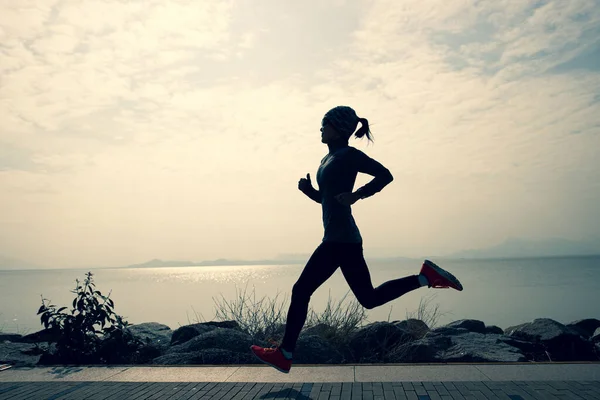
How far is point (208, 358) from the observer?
668 cm

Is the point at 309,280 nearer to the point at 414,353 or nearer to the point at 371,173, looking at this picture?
the point at 371,173

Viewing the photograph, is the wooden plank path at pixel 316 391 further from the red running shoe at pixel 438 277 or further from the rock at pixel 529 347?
the rock at pixel 529 347

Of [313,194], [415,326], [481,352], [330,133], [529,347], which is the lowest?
[529,347]

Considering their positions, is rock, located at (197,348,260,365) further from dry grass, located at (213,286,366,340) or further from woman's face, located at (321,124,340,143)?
woman's face, located at (321,124,340,143)

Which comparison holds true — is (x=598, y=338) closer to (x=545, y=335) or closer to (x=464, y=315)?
(x=545, y=335)

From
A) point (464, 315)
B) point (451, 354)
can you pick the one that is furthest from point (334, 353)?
point (464, 315)

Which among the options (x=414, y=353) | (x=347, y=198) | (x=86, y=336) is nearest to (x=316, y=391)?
(x=347, y=198)

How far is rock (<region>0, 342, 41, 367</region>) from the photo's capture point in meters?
7.10

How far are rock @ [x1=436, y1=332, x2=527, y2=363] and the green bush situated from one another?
4099mm

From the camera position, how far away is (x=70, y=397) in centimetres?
504

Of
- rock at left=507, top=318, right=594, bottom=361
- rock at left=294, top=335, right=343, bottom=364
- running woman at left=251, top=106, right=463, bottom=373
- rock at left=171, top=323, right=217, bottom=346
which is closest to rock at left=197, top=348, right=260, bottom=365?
rock at left=294, top=335, right=343, bottom=364

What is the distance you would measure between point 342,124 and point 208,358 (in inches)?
127

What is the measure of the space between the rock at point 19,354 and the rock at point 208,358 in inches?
66.8

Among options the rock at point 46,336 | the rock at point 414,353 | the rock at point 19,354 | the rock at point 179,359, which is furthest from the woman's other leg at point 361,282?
the rock at point 46,336
